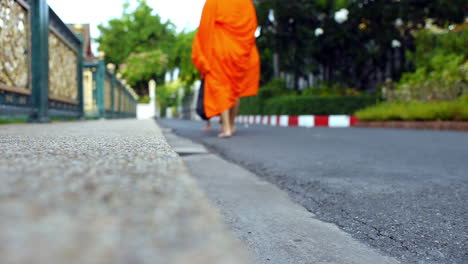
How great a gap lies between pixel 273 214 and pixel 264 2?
32.7 ft

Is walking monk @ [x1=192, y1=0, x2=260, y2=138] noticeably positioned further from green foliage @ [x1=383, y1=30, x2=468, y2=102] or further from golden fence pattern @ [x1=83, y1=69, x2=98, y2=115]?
green foliage @ [x1=383, y1=30, x2=468, y2=102]

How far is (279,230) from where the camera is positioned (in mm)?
1070

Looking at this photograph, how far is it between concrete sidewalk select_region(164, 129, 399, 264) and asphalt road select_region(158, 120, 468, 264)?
0.06 metres

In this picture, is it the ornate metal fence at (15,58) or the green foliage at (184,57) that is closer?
the ornate metal fence at (15,58)

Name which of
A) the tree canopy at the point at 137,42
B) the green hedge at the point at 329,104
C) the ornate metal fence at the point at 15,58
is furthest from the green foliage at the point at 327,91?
the tree canopy at the point at 137,42

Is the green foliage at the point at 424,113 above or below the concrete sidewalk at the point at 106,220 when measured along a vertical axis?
above

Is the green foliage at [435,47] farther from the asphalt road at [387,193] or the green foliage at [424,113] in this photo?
the asphalt road at [387,193]

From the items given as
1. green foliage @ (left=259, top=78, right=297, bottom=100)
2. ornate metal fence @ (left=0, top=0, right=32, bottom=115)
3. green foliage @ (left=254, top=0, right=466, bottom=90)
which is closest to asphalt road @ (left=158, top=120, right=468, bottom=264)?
ornate metal fence @ (left=0, top=0, right=32, bottom=115)

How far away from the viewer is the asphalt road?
39.1 inches

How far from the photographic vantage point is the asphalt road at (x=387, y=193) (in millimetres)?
994

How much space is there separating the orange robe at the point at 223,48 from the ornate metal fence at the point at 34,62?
1445 mm

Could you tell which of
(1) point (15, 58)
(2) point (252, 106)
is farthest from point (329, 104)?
(1) point (15, 58)

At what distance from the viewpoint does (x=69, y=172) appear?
24 cm

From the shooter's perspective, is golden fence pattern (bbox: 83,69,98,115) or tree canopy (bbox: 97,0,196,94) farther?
tree canopy (bbox: 97,0,196,94)
